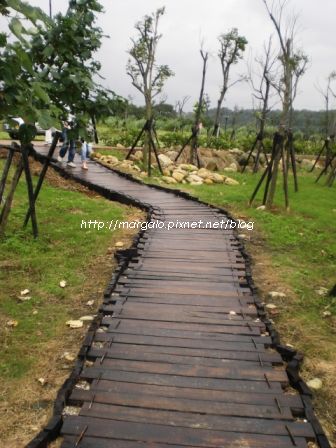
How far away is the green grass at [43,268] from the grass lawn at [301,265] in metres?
2.93

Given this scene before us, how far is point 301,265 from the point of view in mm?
7695

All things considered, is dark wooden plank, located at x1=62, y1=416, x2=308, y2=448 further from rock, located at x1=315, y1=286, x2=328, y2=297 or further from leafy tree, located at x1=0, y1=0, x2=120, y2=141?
rock, located at x1=315, y1=286, x2=328, y2=297

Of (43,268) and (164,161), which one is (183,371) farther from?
(164,161)

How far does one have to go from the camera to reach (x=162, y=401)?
3408 millimetres

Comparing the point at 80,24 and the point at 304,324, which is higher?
the point at 80,24

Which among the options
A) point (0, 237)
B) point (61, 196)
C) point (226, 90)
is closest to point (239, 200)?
point (61, 196)

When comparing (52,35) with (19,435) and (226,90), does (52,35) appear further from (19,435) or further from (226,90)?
(226,90)

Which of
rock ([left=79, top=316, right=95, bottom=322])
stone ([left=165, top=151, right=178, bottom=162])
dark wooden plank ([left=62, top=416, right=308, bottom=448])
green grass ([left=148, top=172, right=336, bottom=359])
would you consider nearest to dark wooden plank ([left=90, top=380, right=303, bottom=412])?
dark wooden plank ([left=62, top=416, right=308, bottom=448])

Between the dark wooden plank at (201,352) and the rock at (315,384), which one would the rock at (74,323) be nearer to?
the dark wooden plank at (201,352)

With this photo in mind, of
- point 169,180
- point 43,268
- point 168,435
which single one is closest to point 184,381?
point 168,435

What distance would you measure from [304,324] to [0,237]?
5691mm

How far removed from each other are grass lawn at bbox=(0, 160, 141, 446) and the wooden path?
416 millimetres

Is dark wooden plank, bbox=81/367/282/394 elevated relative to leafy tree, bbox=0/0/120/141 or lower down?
lower down

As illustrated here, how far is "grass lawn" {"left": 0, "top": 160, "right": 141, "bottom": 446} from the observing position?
12.0ft
